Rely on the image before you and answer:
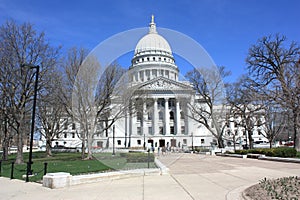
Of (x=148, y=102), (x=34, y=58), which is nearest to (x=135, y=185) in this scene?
(x=148, y=102)

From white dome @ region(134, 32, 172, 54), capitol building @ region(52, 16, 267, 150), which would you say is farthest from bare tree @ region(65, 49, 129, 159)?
white dome @ region(134, 32, 172, 54)

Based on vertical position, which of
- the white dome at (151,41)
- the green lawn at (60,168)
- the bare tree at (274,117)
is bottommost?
the green lawn at (60,168)

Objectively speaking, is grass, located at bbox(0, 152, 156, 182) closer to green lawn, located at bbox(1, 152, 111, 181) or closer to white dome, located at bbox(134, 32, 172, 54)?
green lawn, located at bbox(1, 152, 111, 181)

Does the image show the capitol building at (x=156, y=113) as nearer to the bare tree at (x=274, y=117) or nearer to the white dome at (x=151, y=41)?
the white dome at (x=151, y=41)

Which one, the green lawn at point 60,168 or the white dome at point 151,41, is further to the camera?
the green lawn at point 60,168

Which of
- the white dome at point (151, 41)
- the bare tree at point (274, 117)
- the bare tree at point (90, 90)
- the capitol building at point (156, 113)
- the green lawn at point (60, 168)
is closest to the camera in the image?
the white dome at point (151, 41)

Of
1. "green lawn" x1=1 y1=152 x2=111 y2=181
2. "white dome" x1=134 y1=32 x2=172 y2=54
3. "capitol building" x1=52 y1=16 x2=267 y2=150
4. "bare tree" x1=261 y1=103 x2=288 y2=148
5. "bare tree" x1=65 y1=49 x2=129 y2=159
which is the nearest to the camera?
"white dome" x1=134 y1=32 x2=172 y2=54

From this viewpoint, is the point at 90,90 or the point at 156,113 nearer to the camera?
the point at 90,90

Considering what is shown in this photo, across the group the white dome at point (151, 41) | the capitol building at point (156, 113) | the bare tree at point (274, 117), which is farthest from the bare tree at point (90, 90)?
the bare tree at point (274, 117)

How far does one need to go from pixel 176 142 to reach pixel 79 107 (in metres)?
46.4

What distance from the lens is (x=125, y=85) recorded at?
1766 centimetres

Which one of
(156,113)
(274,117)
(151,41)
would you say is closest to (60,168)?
(151,41)

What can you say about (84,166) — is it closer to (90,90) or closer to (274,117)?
(90,90)

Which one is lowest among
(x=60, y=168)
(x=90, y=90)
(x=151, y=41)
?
(x=60, y=168)
